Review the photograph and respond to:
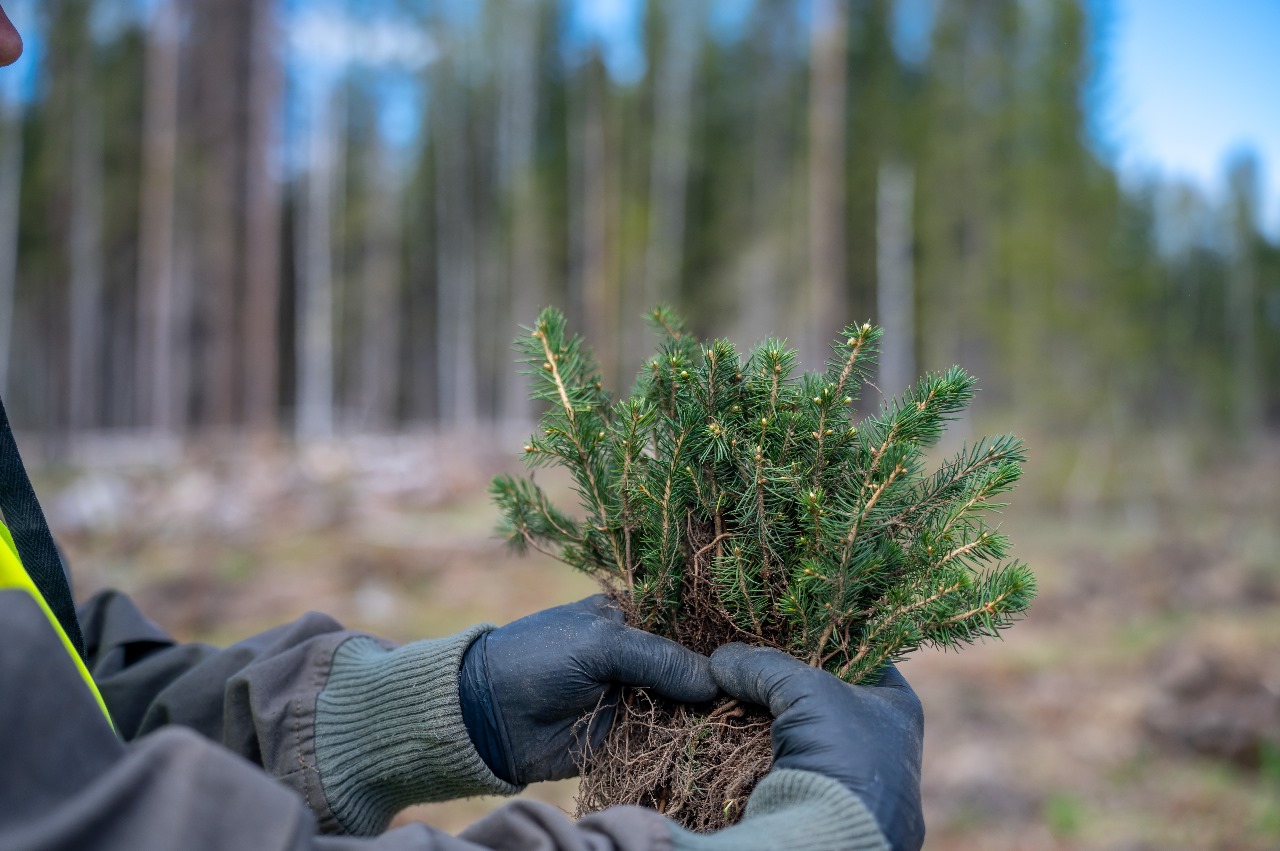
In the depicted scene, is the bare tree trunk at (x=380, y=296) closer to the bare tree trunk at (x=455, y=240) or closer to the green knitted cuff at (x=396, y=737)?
the bare tree trunk at (x=455, y=240)

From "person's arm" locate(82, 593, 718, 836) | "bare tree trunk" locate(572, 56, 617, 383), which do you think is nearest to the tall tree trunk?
"bare tree trunk" locate(572, 56, 617, 383)

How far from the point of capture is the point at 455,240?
25.6 metres

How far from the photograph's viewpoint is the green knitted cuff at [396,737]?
151cm

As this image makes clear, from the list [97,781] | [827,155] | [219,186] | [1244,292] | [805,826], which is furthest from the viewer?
[1244,292]

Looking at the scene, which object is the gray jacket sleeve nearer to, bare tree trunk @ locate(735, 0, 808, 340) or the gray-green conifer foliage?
the gray-green conifer foliage

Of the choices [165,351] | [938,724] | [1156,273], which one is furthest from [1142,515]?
[165,351]

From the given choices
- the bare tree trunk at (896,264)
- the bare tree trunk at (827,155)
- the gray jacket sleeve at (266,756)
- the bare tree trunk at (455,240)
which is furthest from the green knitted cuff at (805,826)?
the bare tree trunk at (455,240)

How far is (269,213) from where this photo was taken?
17.3 metres

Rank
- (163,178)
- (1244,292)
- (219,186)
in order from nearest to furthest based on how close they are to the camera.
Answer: (163,178) < (219,186) < (1244,292)

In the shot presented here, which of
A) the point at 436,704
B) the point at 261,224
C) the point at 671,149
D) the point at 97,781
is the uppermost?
the point at 671,149

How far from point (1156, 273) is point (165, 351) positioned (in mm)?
20801

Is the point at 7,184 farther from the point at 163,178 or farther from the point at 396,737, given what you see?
the point at 396,737

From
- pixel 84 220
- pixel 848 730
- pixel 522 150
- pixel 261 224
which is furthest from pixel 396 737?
pixel 84 220

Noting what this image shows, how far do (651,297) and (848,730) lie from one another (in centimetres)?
2242
